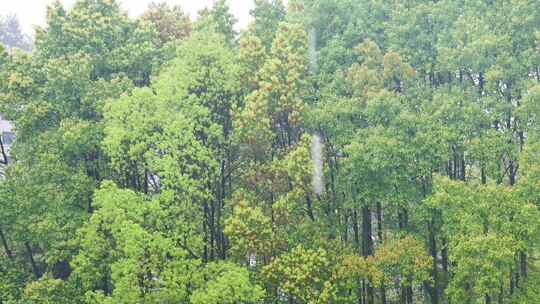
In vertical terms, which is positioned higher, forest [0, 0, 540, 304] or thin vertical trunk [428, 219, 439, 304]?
forest [0, 0, 540, 304]

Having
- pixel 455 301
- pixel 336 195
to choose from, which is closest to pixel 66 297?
pixel 336 195

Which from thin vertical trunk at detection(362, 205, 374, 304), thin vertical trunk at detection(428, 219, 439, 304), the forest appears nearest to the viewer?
the forest

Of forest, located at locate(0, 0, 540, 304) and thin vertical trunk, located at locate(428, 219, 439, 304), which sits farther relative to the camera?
thin vertical trunk, located at locate(428, 219, 439, 304)

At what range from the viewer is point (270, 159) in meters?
36.5

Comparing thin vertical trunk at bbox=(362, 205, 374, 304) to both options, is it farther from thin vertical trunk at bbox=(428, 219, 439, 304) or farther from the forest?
thin vertical trunk at bbox=(428, 219, 439, 304)

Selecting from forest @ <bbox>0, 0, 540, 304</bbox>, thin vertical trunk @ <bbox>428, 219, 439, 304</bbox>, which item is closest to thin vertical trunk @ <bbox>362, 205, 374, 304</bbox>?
forest @ <bbox>0, 0, 540, 304</bbox>

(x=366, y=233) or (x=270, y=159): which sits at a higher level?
(x=270, y=159)

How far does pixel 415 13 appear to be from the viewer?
3966cm

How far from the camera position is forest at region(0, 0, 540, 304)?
30.4 metres

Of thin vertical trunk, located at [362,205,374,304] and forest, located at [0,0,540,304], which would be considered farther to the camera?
thin vertical trunk, located at [362,205,374,304]

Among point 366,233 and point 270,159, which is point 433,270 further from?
point 270,159

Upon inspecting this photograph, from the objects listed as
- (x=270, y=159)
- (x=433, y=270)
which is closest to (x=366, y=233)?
(x=433, y=270)

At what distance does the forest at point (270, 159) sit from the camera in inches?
1198

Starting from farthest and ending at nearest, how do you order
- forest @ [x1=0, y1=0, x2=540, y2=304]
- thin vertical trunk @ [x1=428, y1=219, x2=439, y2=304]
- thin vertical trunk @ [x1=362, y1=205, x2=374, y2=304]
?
thin vertical trunk @ [x1=362, y1=205, x2=374, y2=304] → thin vertical trunk @ [x1=428, y1=219, x2=439, y2=304] → forest @ [x1=0, y1=0, x2=540, y2=304]
